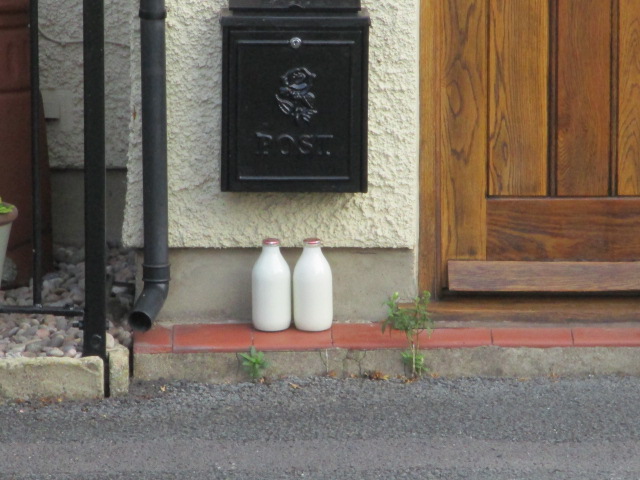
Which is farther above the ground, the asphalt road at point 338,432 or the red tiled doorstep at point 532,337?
the red tiled doorstep at point 532,337

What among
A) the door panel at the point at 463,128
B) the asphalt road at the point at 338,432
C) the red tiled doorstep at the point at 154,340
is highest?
the door panel at the point at 463,128

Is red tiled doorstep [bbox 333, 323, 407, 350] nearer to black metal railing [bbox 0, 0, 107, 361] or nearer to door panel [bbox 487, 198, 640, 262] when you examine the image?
door panel [bbox 487, 198, 640, 262]

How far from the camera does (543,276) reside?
407 cm

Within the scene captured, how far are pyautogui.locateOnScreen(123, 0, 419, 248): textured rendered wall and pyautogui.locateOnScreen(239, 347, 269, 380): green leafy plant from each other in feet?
1.35

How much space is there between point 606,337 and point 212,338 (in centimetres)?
135

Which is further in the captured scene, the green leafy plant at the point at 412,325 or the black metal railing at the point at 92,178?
the green leafy plant at the point at 412,325

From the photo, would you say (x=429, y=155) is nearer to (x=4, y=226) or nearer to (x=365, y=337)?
(x=365, y=337)

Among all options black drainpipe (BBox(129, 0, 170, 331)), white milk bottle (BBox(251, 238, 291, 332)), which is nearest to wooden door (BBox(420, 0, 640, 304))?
white milk bottle (BBox(251, 238, 291, 332))

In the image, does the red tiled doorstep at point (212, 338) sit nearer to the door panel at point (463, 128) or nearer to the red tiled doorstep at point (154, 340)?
the red tiled doorstep at point (154, 340)

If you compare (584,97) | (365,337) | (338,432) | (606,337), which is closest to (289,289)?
(365,337)

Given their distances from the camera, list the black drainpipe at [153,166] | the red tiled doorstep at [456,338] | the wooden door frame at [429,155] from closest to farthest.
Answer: the black drainpipe at [153,166], the red tiled doorstep at [456,338], the wooden door frame at [429,155]

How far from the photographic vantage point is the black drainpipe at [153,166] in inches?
147

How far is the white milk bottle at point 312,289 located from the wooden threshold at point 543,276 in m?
0.47

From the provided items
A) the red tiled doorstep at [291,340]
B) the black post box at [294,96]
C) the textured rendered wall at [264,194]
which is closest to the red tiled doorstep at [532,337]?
the textured rendered wall at [264,194]
